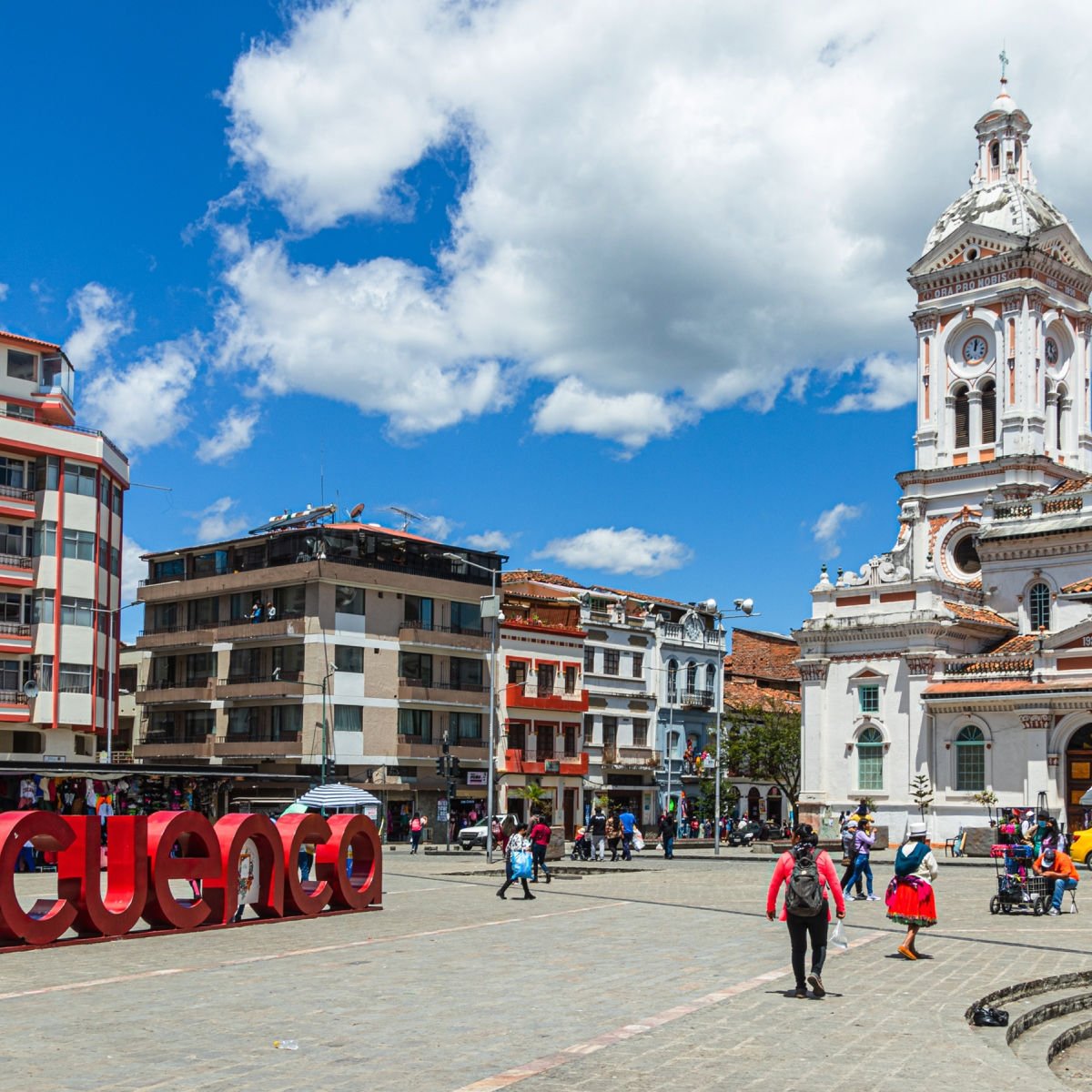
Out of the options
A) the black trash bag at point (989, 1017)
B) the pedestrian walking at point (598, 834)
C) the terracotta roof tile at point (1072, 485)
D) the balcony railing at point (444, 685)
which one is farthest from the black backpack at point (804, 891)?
the terracotta roof tile at point (1072, 485)

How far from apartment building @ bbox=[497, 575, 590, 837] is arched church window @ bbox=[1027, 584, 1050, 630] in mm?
21016

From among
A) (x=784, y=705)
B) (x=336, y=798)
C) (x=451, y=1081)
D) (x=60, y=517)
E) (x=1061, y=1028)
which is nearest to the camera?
(x=451, y=1081)

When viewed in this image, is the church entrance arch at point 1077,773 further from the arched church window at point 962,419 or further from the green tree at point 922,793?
the arched church window at point 962,419

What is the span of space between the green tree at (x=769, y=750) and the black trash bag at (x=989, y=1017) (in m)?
59.5

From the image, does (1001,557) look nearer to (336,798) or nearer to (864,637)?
(864,637)

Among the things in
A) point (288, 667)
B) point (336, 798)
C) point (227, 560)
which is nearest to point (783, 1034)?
point (336, 798)

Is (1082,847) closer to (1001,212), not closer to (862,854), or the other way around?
(862,854)

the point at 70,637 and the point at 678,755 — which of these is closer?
the point at 70,637

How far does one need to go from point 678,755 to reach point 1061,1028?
6186cm

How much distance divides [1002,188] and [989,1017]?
198 feet

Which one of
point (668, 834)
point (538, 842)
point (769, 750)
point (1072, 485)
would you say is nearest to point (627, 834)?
point (668, 834)

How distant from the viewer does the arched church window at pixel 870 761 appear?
61125mm

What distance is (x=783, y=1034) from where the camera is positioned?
1288 cm

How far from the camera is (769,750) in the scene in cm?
7450
